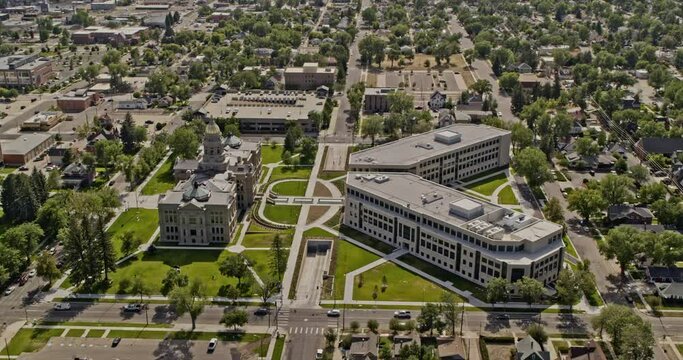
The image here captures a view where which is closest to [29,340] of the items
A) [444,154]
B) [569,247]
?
[444,154]

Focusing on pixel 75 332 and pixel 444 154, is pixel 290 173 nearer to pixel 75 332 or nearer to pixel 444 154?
pixel 444 154

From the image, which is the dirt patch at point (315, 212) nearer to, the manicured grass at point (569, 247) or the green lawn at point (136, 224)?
the green lawn at point (136, 224)

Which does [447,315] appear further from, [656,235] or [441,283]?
[656,235]

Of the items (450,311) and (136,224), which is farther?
(136,224)

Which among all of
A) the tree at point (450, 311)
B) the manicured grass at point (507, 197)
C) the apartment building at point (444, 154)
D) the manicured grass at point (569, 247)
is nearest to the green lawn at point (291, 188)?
the apartment building at point (444, 154)

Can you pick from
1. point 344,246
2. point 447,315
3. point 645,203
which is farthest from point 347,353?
point 645,203

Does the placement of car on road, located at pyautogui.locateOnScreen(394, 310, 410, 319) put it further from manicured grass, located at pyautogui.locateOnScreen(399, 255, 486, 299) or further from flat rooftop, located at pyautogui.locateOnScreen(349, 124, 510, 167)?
flat rooftop, located at pyautogui.locateOnScreen(349, 124, 510, 167)
